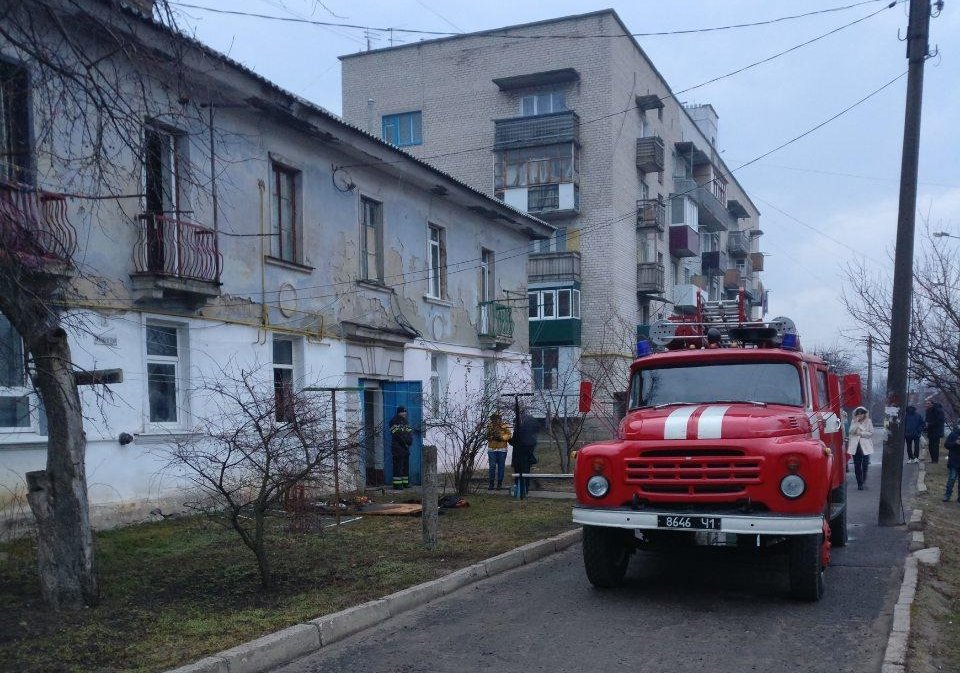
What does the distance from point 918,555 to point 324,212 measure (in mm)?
11560

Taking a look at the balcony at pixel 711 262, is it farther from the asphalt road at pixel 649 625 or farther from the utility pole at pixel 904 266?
the asphalt road at pixel 649 625

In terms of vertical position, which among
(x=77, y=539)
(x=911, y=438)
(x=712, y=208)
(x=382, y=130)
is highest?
(x=382, y=130)

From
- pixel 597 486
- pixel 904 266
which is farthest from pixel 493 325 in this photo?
pixel 597 486

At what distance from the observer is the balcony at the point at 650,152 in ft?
126

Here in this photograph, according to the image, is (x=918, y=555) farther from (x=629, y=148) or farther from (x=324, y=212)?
(x=629, y=148)

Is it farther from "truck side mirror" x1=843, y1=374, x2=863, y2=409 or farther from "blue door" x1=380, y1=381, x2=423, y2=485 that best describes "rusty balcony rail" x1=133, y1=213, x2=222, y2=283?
"truck side mirror" x1=843, y1=374, x2=863, y2=409

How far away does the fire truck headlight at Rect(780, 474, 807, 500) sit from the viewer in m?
6.88

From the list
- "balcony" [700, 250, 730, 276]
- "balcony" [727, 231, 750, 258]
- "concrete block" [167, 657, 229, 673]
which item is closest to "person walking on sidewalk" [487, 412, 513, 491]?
"concrete block" [167, 657, 229, 673]

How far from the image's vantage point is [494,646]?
20.5ft

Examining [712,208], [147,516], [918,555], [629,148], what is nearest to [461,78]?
[629,148]

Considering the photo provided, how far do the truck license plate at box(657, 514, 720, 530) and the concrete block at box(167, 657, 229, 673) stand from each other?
3639 mm

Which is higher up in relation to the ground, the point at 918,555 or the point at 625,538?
the point at 625,538

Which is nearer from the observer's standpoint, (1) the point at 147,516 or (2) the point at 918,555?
(2) the point at 918,555

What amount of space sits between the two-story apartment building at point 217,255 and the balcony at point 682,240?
22.6 m
